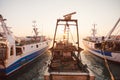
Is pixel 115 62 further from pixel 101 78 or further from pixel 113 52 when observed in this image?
pixel 101 78

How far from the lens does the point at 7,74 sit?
18.0 m

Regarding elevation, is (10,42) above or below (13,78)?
above

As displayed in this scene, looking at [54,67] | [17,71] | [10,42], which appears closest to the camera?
[54,67]

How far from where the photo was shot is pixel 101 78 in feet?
62.2

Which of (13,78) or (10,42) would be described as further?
(10,42)

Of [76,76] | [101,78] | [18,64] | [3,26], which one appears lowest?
[101,78]

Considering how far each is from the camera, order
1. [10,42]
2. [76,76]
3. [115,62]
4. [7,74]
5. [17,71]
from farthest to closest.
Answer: [115,62] → [17,71] → [10,42] → [7,74] → [76,76]

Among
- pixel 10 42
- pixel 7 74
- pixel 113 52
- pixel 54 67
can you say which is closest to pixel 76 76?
pixel 54 67

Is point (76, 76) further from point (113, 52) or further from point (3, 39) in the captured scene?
point (113, 52)

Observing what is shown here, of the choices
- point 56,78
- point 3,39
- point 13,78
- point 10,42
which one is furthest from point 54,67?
point 3,39

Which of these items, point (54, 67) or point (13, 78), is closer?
point (54, 67)

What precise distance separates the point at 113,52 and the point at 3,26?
883 inches

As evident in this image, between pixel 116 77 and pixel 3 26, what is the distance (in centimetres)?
1887

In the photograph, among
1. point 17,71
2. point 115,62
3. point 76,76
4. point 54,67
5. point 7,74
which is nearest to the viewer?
point 76,76
